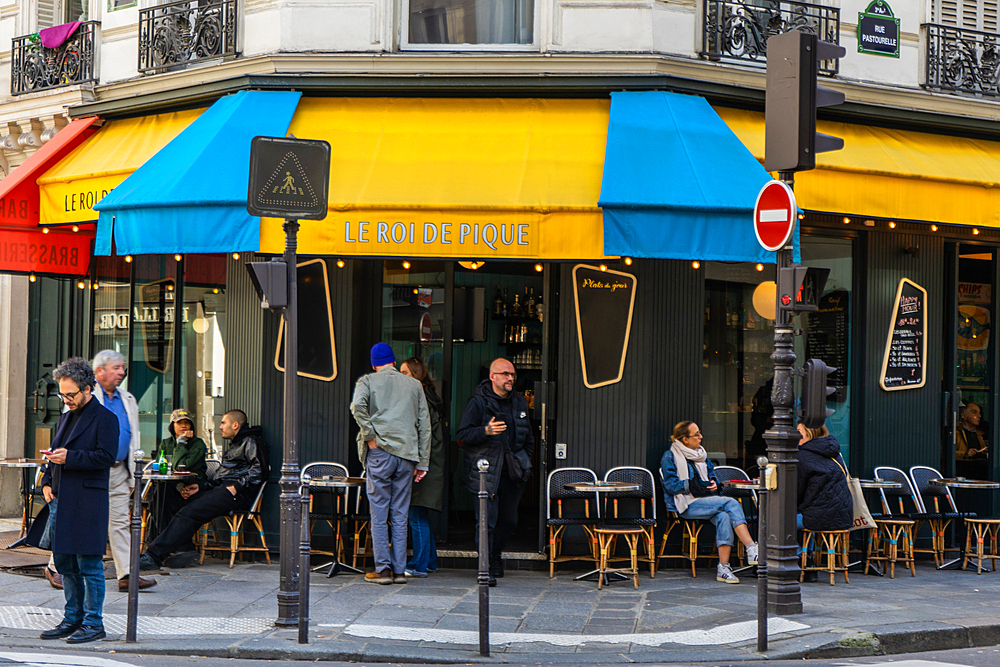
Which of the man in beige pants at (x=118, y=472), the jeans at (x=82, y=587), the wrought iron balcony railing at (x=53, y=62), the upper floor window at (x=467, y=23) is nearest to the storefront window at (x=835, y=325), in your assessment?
the upper floor window at (x=467, y=23)

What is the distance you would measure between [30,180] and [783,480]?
789 cm

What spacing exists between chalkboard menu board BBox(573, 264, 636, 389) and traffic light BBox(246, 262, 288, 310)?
11.6 ft

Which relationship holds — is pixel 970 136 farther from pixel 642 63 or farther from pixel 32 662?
pixel 32 662

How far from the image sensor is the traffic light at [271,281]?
24.0 feet

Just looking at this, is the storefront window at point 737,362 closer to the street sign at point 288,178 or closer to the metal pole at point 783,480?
the metal pole at point 783,480

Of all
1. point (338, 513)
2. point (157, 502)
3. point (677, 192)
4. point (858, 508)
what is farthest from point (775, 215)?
point (157, 502)

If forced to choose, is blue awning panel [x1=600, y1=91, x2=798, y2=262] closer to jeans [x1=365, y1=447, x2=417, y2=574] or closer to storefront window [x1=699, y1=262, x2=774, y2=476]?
storefront window [x1=699, y1=262, x2=774, y2=476]

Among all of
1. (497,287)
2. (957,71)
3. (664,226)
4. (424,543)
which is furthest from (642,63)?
(424,543)

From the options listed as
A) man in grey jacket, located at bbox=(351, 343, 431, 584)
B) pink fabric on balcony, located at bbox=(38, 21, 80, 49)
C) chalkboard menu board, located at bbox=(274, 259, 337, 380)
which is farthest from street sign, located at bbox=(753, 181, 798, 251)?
pink fabric on balcony, located at bbox=(38, 21, 80, 49)

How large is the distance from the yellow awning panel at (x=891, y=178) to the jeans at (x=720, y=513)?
271 centimetres

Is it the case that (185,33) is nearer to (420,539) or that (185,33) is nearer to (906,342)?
(420,539)

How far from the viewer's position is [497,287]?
11469mm

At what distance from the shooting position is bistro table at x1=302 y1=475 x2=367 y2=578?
967 centimetres

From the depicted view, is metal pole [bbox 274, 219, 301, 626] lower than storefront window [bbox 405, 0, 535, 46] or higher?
lower
